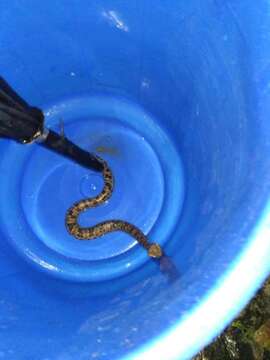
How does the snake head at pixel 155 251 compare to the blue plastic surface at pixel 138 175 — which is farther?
the snake head at pixel 155 251

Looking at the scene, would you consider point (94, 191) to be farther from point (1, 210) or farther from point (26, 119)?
point (26, 119)

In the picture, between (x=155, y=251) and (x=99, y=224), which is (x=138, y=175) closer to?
(x=99, y=224)

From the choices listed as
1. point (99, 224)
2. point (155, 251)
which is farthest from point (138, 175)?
point (155, 251)

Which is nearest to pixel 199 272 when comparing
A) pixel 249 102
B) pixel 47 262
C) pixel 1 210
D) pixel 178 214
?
pixel 249 102

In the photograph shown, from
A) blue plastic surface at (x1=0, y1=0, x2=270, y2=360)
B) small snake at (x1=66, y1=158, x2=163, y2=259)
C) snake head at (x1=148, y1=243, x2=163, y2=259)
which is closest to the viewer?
blue plastic surface at (x1=0, y1=0, x2=270, y2=360)

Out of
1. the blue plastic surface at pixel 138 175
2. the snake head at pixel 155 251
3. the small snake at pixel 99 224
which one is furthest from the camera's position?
the small snake at pixel 99 224
